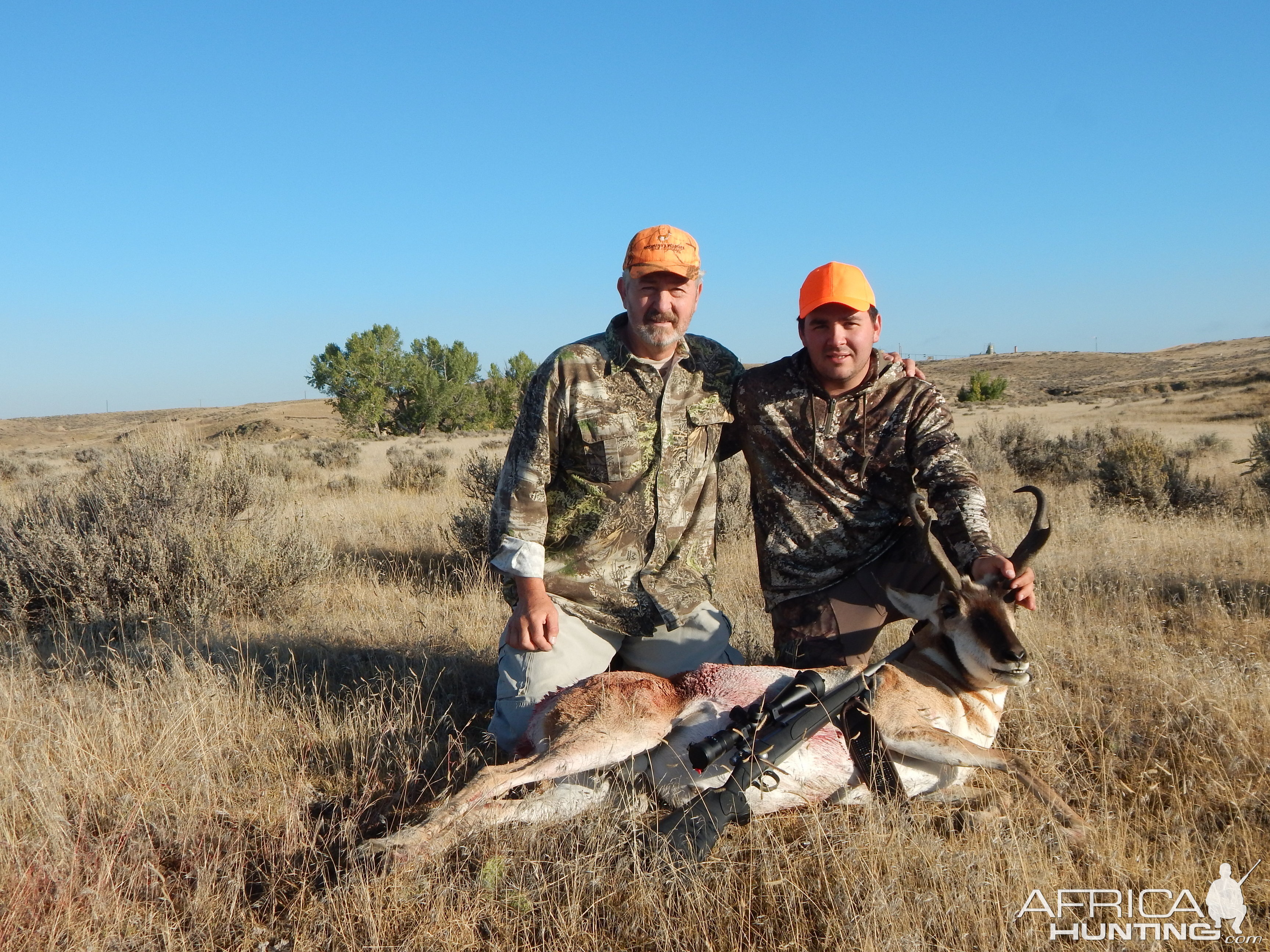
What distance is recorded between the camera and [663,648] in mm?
4574

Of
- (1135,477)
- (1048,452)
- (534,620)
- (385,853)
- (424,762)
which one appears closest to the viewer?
(385,853)

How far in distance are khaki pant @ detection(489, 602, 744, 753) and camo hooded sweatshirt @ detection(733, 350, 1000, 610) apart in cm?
50

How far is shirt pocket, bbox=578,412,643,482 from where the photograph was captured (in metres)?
4.38

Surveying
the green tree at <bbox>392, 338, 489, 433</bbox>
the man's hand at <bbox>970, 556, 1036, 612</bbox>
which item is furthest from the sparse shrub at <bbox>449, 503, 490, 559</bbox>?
the green tree at <bbox>392, 338, 489, 433</bbox>

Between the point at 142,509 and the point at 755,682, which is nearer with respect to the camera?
the point at 755,682

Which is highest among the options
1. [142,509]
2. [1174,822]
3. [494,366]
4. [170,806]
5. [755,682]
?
[494,366]

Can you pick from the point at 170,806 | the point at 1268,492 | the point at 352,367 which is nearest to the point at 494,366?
the point at 352,367

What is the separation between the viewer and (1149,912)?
110 inches

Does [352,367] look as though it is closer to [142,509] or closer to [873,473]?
[142,509]

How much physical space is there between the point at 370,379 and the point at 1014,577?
5125cm

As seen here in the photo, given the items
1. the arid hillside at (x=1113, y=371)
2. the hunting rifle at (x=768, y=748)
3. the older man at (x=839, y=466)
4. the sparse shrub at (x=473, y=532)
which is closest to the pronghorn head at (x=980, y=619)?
the older man at (x=839, y=466)

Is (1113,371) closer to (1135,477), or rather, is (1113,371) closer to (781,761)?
(1135,477)

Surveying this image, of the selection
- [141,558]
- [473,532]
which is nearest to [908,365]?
[473,532]

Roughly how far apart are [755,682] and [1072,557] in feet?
16.2
